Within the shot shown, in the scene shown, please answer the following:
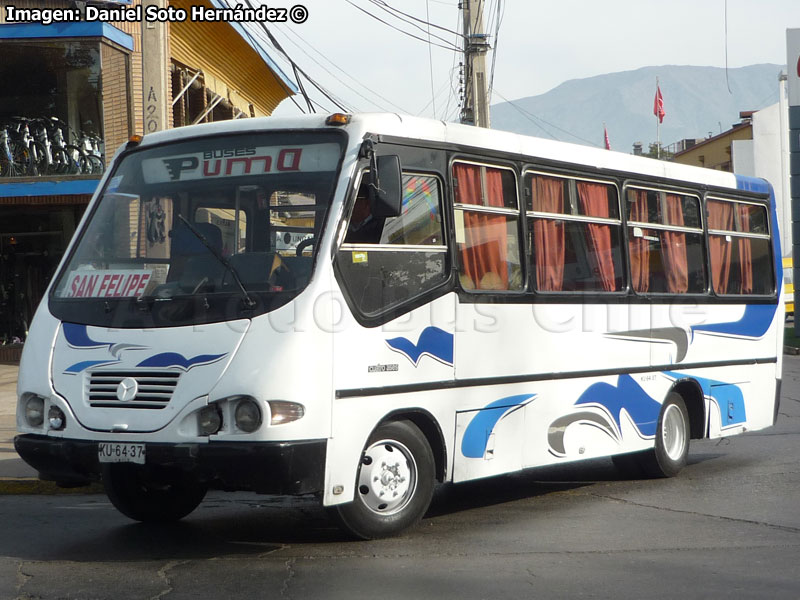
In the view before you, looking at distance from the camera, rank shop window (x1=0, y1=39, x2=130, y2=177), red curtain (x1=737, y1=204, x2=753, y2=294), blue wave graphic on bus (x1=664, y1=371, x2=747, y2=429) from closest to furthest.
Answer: blue wave graphic on bus (x1=664, y1=371, x2=747, y2=429) → red curtain (x1=737, y1=204, x2=753, y2=294) → shop window (x1=0, y1=39, x2=130, y2=177)

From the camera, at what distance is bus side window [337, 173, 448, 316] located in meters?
7.11

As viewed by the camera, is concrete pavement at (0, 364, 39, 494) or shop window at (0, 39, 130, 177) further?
shop window at (0, 39, 130, 177)

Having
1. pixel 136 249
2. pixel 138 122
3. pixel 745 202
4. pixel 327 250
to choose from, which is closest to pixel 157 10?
pixel 136 249

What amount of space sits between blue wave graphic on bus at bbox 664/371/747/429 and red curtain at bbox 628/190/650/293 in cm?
117

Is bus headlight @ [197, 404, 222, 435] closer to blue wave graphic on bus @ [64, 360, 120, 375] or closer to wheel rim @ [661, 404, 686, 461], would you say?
blue wave graphic on bus @ [64, 360, 120, 375]

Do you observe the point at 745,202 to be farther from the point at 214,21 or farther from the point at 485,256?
the point at 214,21

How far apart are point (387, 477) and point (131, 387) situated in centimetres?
165

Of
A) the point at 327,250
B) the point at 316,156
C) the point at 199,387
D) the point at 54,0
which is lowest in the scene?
the point at 199,387

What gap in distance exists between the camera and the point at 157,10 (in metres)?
10.3

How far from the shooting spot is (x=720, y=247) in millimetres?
11188

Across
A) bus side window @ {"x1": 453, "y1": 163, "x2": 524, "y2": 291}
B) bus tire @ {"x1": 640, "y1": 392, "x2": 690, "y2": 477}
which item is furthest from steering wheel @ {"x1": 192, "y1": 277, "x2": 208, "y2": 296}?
bus tire @ {"x1": 640, "y1": 392, "x2": 690, "y2": 477}

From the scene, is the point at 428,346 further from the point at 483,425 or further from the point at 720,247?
the point at 720,247

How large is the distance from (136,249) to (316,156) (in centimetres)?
134

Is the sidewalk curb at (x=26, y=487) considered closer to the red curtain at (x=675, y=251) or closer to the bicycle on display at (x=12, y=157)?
the red curtain at (x=675, y=251)
